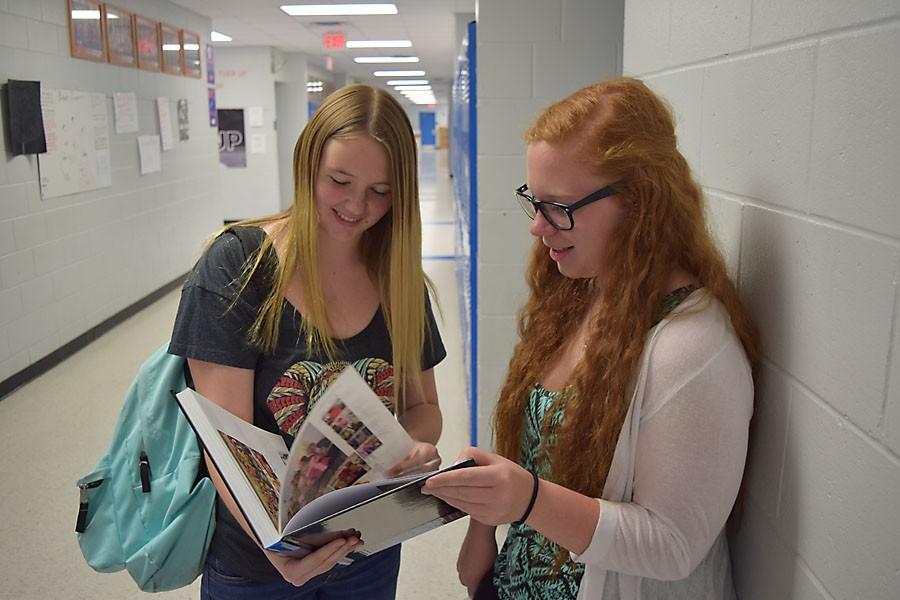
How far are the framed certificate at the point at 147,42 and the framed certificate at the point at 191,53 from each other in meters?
0.70

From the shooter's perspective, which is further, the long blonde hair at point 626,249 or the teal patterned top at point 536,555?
the teal patterned top at point 536,555

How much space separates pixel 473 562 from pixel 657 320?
0.64 meters

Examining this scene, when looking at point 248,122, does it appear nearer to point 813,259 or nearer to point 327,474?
point 327,474

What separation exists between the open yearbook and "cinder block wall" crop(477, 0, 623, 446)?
1.57 meters

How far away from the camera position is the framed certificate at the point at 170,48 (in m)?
6.92

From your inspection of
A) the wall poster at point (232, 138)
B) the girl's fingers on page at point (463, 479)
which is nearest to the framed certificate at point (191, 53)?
the wall poster at point (232, 138)

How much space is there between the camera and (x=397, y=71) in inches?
647

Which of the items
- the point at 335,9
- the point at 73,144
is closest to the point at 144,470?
the point at 73,144

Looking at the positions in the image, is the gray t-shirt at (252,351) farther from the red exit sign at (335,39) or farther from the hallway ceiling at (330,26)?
the red exit sign at (335,39)

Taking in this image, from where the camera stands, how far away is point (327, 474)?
3.84 feet

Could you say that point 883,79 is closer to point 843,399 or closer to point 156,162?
point 843,399

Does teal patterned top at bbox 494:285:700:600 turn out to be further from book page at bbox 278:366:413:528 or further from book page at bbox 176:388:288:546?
book page at bbox 176:388:288:546

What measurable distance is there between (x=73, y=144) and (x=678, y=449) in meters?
5.10

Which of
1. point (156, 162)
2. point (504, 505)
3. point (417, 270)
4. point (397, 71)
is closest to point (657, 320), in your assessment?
point (504, 505)
